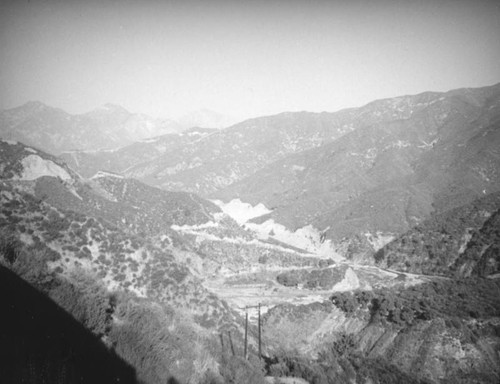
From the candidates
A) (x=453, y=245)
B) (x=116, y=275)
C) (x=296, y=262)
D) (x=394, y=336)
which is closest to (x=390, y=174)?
(x=453, y=245)

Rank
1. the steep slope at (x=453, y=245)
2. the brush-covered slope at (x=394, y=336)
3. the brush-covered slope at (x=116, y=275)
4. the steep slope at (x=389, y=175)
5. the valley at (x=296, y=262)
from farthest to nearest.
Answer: the steep slope at (x=389, y=175), the steep slope at (x=453, y=245), the brush-covered slope at (x=394, y=336), the valley at (x=296, y=262), the brush-covered slope at (x=116, y=275)

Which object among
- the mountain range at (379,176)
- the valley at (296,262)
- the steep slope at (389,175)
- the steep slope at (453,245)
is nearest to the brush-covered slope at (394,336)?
the valley at (296,262)

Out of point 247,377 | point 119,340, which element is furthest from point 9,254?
point 247,377

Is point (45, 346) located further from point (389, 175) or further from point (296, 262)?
point (389, 175)

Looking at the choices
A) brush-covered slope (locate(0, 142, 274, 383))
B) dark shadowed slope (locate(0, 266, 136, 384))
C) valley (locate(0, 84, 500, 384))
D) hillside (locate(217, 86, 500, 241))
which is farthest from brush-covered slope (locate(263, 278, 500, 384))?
hillside (locate(217, 86, 500, 241))

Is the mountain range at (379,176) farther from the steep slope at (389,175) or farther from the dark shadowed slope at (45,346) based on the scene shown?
the dark shadowed slope at (45,346)

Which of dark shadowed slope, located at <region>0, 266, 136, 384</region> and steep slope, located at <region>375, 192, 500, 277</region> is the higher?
dark shadowed slope, located at <region>0, 266, 136, 384</region>

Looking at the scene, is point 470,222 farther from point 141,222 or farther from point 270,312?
point 141,222

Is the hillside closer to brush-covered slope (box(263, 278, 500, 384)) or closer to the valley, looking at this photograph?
the valley
